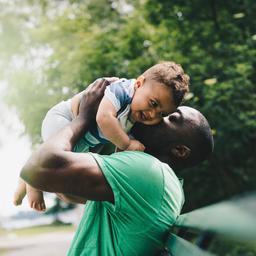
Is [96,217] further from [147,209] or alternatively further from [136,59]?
[136,59]

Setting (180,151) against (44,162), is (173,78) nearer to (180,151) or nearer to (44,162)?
(180,151)

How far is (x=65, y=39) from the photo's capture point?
11.0m

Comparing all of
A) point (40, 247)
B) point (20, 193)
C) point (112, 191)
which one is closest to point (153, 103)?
point (112, 191)

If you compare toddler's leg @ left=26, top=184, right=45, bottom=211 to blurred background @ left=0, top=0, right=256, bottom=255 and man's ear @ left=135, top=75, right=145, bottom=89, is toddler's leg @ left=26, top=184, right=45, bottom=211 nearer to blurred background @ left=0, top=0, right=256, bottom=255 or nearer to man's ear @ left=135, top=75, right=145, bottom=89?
man's ear @ left=135, top=75, right=145, bottom=89

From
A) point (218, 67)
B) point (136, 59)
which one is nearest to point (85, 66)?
point (136, 59)

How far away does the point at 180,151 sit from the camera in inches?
81.2

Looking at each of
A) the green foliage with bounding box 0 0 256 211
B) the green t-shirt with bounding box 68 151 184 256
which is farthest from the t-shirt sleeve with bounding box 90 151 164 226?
the green foliage with bounding box 0 0 256 211

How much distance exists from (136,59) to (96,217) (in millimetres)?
8195

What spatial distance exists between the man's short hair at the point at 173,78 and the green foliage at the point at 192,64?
6.47 metres

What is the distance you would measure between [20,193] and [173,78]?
2.63ft

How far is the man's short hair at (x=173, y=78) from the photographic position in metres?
2.00

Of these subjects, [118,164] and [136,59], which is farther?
[136,59]

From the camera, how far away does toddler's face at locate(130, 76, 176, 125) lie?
2.00 m

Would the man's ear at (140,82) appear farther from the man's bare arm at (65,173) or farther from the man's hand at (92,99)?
the man's bare arm at (65,173)
